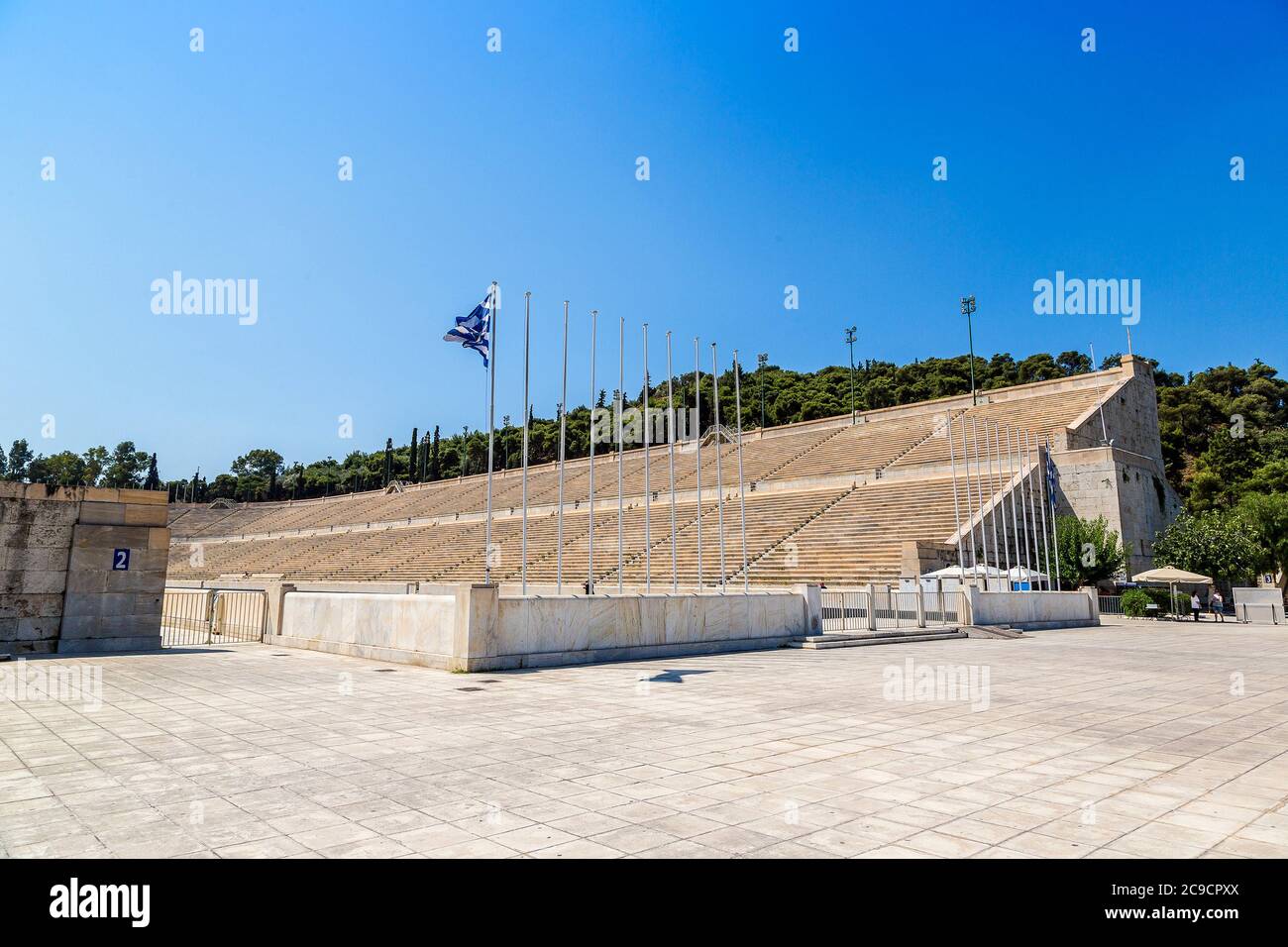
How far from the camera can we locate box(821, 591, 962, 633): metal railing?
21078 mm

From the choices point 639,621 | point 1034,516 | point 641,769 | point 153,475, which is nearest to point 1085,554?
point 1034,516

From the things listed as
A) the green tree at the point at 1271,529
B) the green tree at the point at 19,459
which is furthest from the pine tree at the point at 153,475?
the green tree at the point at 1271,529

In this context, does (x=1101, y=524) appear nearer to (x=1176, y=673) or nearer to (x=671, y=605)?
(x=1176, y=673)

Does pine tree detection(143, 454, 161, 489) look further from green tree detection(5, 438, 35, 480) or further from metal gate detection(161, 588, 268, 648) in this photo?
metal gate detection(161, 588, 268, 648)

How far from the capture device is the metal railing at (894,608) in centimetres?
2108

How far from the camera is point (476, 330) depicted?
593 inches

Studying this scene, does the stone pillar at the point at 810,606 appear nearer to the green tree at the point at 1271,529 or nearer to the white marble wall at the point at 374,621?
the white marble wall at the point at 374,621

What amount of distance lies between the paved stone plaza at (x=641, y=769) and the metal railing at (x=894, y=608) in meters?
9.90

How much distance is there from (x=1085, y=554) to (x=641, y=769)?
33.2 m

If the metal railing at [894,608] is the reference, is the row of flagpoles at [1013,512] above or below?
above

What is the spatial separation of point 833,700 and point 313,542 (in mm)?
60561

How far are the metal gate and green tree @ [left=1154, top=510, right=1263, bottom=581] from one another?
38.0 meters

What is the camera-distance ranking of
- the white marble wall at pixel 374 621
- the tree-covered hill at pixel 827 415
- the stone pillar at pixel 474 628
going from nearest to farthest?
the stone pillar at pixel 474 628
the white marble wall at pixel 374 621
the tree-covered hill at pixel 827 415
